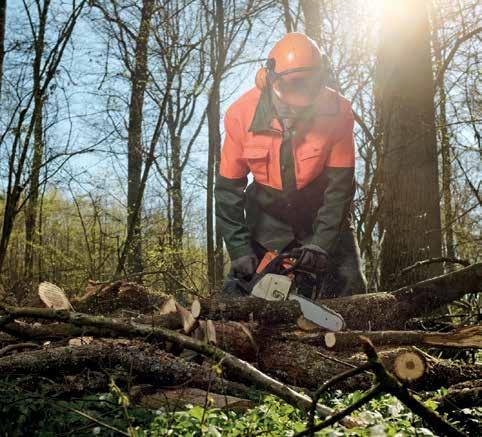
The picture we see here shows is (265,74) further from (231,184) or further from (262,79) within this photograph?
(231,184)

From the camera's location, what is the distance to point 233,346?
10.8ft

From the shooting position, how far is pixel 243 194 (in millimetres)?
4848

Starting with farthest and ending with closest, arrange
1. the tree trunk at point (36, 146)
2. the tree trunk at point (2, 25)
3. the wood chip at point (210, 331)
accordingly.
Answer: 1. the tree trunk at point (36, 146)
2. the tree trunk at point (2, 25)
3. the wood chip at point (210, 331)

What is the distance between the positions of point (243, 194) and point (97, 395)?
7.93 ft

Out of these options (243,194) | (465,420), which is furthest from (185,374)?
(243,194)

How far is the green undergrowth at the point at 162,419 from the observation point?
2186mm

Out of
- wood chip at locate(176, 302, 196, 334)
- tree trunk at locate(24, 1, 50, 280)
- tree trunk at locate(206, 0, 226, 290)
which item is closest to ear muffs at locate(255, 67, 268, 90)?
wood chip at locate(176, 302, 196, 334)

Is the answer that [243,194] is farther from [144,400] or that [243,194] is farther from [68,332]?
[144,400]

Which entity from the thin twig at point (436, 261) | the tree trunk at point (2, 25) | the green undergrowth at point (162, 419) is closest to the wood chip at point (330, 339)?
the green undergrowth at point (162, 419)

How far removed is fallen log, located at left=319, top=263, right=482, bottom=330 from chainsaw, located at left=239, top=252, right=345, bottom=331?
11.9 inches

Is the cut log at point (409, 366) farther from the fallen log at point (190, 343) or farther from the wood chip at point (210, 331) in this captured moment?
the wood chip at point (210, 331)

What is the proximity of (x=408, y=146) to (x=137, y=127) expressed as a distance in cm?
823

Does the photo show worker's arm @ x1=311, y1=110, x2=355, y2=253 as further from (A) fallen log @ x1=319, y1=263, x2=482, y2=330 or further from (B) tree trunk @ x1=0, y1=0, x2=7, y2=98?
(B) tree trunk @ x1=0, y1=0, x2=7, y2=98

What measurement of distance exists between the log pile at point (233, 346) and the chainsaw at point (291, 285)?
0.11m
